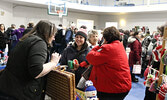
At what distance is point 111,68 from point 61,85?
2.53ft

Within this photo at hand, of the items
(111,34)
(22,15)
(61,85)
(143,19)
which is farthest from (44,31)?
(143,19)

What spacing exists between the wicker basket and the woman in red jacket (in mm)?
636

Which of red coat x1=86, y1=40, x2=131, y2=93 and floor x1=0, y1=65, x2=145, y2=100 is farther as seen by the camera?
floor x1=0, y1=65, x2=145, y2=100

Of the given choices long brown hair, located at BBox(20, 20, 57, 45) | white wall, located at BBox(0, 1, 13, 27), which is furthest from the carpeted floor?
white wall, located at BBox(0, 1, 13, 27)

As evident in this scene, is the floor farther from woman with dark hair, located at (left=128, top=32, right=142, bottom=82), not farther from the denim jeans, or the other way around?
the denim jeans

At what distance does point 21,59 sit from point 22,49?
0.08 m

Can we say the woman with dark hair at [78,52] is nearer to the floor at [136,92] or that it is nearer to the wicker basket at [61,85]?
the wicker basket at [61,85]

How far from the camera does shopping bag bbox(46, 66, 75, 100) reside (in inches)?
52.2

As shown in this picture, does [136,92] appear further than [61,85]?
Yes

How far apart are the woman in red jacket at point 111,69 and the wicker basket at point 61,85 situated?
64 centimetres

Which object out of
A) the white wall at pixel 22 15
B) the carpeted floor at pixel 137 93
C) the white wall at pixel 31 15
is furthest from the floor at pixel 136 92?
the white wall at pixel 31 15

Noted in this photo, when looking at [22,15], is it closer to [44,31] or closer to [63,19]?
[63,19]

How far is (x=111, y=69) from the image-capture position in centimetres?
194

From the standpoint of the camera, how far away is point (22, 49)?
1.26m
